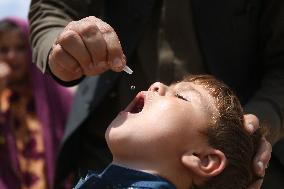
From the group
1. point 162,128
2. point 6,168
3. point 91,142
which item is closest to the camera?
point 162,128

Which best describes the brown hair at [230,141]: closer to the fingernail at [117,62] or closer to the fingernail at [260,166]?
the fingernail at [260,166]

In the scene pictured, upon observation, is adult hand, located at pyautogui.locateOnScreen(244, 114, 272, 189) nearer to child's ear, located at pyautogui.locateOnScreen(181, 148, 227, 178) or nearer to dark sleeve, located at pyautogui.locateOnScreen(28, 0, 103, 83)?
child's ear, located at pyautogui.locateOnScreen(181, 148, 227, 178)

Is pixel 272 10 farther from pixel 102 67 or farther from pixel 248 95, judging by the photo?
pixel 102 67

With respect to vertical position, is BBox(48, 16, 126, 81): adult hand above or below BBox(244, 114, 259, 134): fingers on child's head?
above

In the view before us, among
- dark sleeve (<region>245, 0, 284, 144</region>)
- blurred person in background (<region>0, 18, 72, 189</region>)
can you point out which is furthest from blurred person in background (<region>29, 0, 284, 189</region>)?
blurred person in background (<region>0, 18, 72, 189</region>)

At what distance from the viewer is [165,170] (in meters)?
1.77

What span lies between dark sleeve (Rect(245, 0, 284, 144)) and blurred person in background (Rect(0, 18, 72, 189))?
190 centimetres

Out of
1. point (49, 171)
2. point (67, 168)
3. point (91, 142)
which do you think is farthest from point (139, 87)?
point (49, 171)

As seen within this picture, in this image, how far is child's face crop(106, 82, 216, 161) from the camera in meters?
1.75

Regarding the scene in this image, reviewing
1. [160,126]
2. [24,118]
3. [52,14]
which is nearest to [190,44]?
[52,14]

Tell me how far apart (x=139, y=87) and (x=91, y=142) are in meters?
0.29

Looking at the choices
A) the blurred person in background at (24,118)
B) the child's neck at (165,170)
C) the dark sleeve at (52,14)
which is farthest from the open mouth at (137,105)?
the blurred person in background at (24,118)

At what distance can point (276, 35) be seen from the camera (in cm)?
236

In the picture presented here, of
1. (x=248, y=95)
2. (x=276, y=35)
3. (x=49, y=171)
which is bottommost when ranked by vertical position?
(x=49, y=171)
